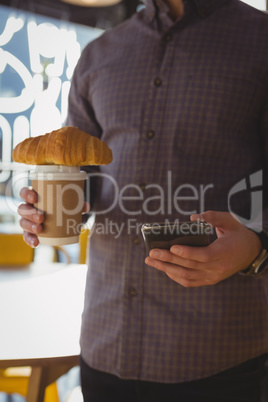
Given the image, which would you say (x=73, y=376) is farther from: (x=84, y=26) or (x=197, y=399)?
(x=84, y=26)

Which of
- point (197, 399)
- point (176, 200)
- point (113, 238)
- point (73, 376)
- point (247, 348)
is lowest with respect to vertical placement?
point (73, 376)

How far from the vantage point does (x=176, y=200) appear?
1.03 metres

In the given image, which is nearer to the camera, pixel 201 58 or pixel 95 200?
pixel 201 58

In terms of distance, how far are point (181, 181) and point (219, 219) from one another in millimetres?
257

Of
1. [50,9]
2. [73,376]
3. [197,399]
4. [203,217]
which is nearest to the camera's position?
[203,217]

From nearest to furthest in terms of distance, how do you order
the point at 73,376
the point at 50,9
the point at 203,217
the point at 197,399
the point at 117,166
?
the point at 203,217, the point at 197,399, the point at 117,166, the point at 73,376, the point at 50,9

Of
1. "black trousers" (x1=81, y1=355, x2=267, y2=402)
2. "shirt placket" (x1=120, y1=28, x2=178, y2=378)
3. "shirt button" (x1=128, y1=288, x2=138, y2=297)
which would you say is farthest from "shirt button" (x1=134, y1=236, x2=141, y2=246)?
"black trousers" (x1=81, y1=355, x2=267, y2=402)

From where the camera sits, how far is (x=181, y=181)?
40.2 inches

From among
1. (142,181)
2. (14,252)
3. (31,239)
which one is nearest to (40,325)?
(31,239)

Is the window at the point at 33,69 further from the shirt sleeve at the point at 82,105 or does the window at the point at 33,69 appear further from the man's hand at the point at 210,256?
the man's hand at the point at 210,256

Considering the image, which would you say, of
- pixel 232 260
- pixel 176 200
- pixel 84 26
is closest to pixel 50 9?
pixel 84 26

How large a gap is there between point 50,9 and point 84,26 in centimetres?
38

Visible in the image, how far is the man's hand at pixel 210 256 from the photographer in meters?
0.74

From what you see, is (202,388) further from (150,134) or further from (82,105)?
(82,105)
